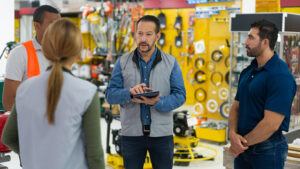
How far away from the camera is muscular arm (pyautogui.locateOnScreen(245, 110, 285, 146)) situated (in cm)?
235

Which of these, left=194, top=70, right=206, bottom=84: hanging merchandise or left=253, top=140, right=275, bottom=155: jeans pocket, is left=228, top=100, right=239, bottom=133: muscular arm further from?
left=194, top=70, right=206, bottom=84: hanging merchandise

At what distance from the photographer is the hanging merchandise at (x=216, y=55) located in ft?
25.6

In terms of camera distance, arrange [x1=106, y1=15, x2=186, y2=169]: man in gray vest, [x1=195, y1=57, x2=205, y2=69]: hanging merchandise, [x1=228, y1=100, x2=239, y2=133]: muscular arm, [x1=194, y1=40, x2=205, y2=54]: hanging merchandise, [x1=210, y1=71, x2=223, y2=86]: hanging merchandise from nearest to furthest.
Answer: [x1=228, y1=100, x2=239, y2=133]: muscular arm < [x1=106, y1=15, x2=186, y2=169]: man in gray vest < [x1=210, y1=71, x2=223, y2=86]: hanging merchandise < [x1=194, y1=40, x2=205, y2=54]: hanging merchandise < [x1=195, y1=57, x2=205, y2=69]: hanging merchandise

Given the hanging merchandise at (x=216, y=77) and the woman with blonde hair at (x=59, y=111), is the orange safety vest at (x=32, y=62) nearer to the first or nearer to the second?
the woman with blonde hair at (x=59, y=111)

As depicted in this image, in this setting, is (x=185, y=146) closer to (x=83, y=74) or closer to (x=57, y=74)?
(x=57, y=74)

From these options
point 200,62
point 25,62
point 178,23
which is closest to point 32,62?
point 25,62

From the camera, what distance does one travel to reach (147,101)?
107 inches

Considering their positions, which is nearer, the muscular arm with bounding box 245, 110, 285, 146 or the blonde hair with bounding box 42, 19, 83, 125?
the blonde hair with bounding box 42, 19, 83, 125

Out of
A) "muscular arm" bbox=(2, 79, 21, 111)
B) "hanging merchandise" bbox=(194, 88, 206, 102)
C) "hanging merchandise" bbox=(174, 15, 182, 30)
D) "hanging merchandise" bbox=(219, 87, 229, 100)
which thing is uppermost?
"hanging merchandise" bbox=(174, 15, 182, 30)

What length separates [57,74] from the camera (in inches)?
63.7

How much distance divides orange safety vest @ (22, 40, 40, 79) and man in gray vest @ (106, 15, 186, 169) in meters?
0.62

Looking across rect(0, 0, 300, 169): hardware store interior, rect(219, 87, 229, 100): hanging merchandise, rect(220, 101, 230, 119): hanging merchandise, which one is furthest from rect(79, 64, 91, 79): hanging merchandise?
rect(220, 101, 230, 119): hanging merchandise

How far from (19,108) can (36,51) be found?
0.97m

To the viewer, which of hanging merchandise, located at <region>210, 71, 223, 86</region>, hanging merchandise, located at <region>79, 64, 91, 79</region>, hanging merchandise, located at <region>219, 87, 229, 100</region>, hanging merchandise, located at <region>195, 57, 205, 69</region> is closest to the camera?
hanging merchandise, located at <region>219, 87, 229, 100</region>
